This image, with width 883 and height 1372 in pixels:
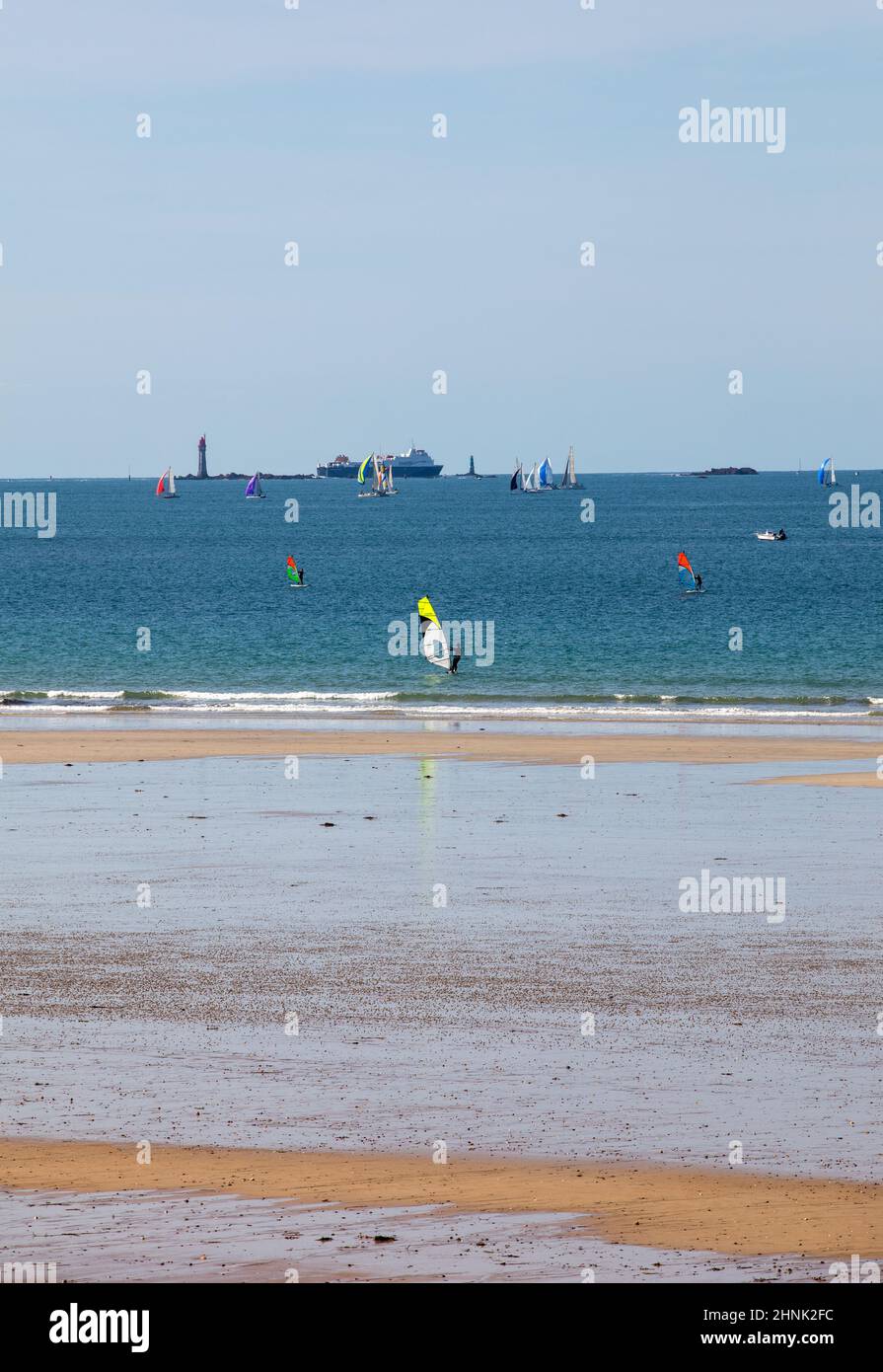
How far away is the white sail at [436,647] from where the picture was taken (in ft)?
188

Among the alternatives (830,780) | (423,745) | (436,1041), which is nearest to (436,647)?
(423,745)

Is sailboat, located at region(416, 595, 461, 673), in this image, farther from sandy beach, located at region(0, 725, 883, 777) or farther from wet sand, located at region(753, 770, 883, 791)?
wet sand, located at region(753, 770, 883, 791)

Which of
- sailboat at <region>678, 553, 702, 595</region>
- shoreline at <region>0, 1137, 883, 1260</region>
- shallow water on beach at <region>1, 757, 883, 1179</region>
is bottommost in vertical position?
shoreline at <region>0, 1137, 883, 1260</region>

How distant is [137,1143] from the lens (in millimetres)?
11570

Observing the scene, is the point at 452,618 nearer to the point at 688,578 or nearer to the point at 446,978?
the point at 688,578

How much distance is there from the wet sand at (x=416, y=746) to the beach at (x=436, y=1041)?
270 inches

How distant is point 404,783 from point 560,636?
4178 cm

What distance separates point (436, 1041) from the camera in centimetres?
1399

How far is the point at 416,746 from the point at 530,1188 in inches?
1000

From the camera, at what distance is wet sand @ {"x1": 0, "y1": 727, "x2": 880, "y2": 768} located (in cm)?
3406

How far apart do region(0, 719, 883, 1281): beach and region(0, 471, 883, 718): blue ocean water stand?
23369 millimetres

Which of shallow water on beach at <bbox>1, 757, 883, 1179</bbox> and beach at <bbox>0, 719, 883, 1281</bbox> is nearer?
beach at <bbox>0, 719, 883, 1281</bbox>

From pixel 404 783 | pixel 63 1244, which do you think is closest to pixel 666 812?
pixel 404 783

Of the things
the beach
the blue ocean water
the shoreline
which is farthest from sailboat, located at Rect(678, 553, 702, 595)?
the shoreline
